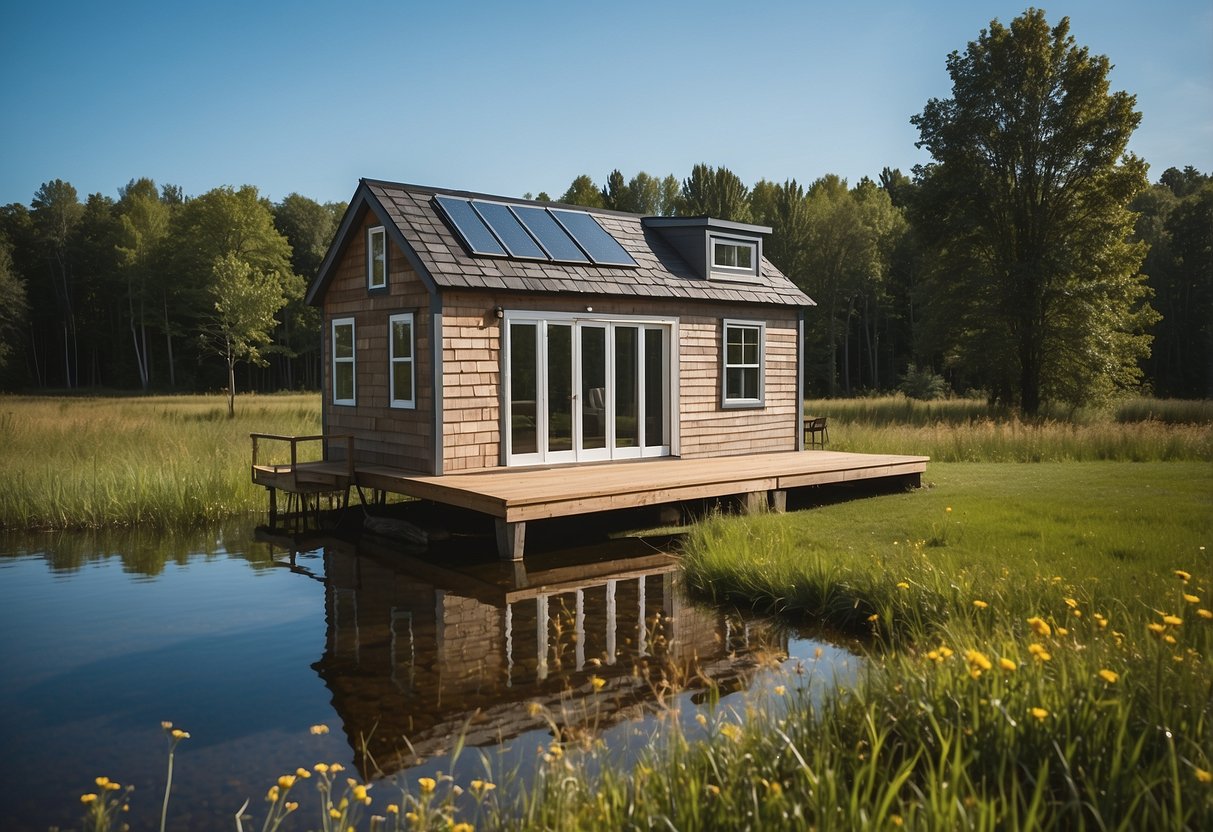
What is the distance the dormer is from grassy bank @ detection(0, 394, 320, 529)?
7740mm

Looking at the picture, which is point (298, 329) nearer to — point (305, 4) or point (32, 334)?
point (32, 334)

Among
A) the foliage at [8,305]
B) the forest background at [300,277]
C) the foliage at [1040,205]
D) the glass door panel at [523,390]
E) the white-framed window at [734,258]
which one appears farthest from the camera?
the foliage at [8,305]

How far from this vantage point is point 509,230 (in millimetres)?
13078

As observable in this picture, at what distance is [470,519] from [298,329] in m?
39.5

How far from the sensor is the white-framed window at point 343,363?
13719 mm

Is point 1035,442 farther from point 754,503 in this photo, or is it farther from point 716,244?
point 754,503

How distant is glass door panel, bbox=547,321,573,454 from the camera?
12.5 meters

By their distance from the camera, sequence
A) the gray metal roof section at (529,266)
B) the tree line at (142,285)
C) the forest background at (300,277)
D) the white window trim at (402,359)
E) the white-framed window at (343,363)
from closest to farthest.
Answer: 1. the gray metal roof section at (529,266)
2. the white window trim at (402,359)
3. the white-framed window at (343,363)
4. the forest background at (300,277)
5. the tree line at (142,285)

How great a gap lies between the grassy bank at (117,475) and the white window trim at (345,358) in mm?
1865

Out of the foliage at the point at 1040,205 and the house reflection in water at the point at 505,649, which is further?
the foliage at the point at 1040,205

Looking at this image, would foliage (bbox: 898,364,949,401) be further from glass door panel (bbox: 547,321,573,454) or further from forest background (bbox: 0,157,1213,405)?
glass door panel (bbox: 547,321,573,454)

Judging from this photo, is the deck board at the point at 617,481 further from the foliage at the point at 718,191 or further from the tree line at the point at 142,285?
the tree line at the point at 142,285

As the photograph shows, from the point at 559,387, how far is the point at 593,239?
2.75 meters

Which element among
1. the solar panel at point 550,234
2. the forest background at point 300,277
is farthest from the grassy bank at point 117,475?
the forest background at point 300,277
